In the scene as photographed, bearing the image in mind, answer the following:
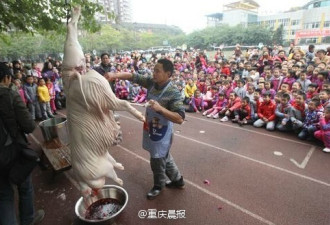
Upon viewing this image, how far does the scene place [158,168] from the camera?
303cm

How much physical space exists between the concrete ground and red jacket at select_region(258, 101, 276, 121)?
0.78 metres

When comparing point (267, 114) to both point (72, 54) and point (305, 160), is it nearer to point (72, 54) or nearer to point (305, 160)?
point (305, 160)

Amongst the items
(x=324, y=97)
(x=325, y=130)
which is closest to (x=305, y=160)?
(x=325, y=130)

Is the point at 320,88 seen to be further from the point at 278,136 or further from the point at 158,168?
the point at 158,168

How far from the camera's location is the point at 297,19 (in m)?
43.7

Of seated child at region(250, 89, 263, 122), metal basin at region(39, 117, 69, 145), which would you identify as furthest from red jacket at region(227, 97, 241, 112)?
metal basin at region(39, 117, 69, 145)

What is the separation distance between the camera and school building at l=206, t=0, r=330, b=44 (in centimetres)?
3647

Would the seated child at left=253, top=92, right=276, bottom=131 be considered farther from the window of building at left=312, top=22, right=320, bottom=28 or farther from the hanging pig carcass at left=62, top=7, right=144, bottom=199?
the window of building at left=312, top=22, right=320, bottom=28

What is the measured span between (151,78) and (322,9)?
48.8 meters

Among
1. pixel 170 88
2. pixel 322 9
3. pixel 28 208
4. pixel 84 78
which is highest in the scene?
pixel 322 9

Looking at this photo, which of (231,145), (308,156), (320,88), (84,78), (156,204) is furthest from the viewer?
(320,88)

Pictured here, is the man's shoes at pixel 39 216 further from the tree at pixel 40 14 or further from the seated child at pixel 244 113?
the seated child at pixel 244 113

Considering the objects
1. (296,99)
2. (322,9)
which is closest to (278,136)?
(296,99)

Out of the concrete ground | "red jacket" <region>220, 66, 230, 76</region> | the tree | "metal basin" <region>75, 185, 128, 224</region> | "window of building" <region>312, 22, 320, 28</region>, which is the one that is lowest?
the concrete ground
